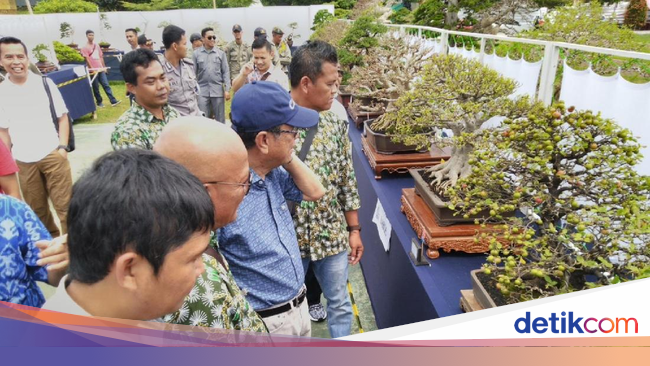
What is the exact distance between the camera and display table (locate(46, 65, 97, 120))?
769 centimetres

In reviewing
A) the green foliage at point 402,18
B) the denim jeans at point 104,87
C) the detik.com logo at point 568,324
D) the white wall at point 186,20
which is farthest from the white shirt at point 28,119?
the white wall at point 186,20

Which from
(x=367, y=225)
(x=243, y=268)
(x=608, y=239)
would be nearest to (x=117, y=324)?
(x=243, y=268)

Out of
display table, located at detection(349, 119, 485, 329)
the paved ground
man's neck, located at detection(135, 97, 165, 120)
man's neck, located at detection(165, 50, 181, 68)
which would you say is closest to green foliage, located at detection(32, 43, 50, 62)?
the paved ground

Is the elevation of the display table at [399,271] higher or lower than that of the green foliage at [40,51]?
lower

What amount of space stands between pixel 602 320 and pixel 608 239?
0.35 metres

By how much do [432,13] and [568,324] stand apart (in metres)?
12.1

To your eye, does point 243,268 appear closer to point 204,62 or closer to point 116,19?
point 204,62

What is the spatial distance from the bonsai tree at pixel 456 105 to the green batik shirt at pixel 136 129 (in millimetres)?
1361

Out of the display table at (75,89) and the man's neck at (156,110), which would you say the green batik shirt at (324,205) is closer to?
the man's neck at (156,110)

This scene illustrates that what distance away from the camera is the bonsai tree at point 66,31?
49.8 feet

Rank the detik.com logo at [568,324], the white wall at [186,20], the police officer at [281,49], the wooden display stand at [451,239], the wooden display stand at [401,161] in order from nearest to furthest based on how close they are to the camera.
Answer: the detik.com logo at [568,324] < the wooden display stand at [451,239] < the wooden display stand at [401,161] < the police officer at [281,49] < the white wall at [186,20]

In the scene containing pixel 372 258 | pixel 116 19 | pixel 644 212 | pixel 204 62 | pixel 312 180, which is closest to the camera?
pixel 644 212

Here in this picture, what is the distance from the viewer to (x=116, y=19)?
1611 cm

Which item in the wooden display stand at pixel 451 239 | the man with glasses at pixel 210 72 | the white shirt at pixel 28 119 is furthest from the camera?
the man with glasses at pixel 210 72
